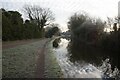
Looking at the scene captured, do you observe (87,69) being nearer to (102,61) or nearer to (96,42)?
(102,61)

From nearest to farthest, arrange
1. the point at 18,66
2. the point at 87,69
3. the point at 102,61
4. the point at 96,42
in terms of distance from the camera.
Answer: the point at 18,66 < the point at 87,69 < the point at 102,61 < the point at 96,42

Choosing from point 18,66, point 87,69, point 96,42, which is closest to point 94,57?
point 87,69

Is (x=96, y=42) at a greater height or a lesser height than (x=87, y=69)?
greater

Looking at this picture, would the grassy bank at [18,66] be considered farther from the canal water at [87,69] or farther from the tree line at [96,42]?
the tree line at [96,42]

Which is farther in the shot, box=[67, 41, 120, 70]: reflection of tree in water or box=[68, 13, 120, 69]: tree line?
box=[68, 13, 120, 69]: tree line

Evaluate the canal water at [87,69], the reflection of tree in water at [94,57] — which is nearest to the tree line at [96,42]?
the reflection of tree in water at [94,57]

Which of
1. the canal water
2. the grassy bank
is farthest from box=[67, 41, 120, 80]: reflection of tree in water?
the grassy bank

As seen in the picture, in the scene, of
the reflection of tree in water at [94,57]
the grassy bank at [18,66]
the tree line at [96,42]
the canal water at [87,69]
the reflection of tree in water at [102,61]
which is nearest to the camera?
the grassy bank at [18,66]

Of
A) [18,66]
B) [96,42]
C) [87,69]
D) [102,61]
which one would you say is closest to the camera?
[18,66]

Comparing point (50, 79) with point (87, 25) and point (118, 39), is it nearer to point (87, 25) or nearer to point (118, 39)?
point (118, 39)

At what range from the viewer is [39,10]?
275 feet

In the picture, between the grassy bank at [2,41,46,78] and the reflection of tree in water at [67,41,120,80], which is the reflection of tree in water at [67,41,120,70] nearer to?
the reflection of tree in water at [67,41,120,80]

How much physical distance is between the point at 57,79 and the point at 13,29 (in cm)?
3012

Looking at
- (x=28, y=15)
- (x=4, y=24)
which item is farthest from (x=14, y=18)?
(x=28, y=15)
